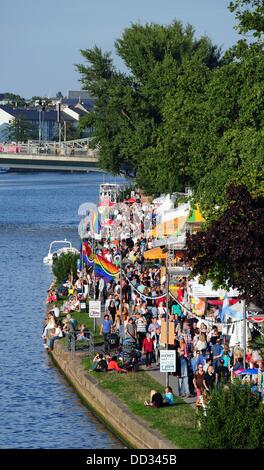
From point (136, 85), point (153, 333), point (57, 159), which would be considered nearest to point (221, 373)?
point (153, 333)

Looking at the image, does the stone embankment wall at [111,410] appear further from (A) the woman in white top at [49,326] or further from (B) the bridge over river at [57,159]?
(B) the bridge over river at [57,159]

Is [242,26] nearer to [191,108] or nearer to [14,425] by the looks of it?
[191,108]

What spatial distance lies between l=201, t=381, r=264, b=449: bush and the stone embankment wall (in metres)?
1.91

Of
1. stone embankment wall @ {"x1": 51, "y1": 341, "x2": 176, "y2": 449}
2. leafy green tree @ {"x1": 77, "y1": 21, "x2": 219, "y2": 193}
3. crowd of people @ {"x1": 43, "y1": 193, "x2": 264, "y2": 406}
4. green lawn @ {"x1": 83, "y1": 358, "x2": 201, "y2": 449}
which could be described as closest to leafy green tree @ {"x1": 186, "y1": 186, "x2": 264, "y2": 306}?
crowd of people @ {"x1": 43, "y1": 193, "x2": 264, "y2": 406}

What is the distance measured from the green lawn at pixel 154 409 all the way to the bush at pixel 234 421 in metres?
1.39

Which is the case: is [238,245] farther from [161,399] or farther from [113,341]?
[113,341]

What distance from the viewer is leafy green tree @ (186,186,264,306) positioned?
120ft

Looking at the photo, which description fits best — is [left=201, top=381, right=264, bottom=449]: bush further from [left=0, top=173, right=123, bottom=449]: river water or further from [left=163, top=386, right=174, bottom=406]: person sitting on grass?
[left=0, top=173, right=123, bottom=449]: river water

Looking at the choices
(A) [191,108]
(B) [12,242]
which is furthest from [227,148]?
(B) [12,242]

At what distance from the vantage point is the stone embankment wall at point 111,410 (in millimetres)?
33531

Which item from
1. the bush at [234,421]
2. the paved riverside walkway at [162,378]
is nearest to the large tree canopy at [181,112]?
the paved riverside walkway at [162,378]

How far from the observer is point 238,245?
36812 millimetres

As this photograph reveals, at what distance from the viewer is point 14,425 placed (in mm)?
39000

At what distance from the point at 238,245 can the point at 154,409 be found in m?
4.35
